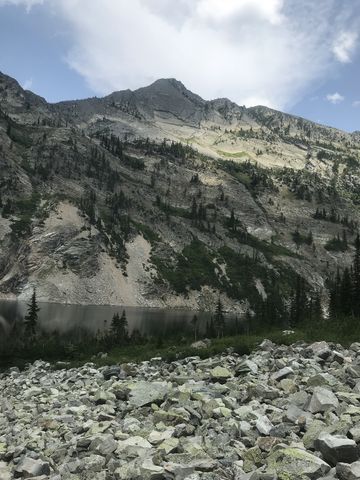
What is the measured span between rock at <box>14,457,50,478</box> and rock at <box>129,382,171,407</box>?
16.4ft

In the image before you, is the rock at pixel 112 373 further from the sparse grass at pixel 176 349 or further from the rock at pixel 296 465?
the rock at pixel 296 465

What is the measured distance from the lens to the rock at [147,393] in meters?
17.3

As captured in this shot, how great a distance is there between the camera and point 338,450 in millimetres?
9242

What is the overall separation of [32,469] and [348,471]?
8.85 meters

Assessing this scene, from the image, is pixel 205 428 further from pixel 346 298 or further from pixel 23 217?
pixel 23 217

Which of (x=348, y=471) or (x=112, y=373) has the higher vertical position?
(x=348, y=471)

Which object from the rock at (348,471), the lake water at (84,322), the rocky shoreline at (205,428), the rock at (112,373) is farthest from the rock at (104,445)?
the lake water at (84,322)

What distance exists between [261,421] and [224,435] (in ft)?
3.74

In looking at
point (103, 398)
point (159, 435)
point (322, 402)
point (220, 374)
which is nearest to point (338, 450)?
point (322, 402)

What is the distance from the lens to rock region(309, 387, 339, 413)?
12.7 m

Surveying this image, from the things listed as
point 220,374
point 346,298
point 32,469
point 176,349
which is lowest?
point 176,349

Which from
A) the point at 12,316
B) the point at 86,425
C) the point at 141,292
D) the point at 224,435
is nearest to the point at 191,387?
the point at 86,425

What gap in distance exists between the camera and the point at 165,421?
47.5 ft

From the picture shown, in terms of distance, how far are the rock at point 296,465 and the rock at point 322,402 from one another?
3385mm
